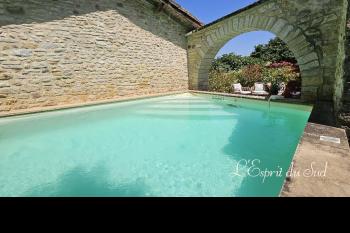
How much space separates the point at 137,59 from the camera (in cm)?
948

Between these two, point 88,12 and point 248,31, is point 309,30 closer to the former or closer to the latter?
point 248,31

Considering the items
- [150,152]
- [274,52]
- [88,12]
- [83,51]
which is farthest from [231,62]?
[150,152]

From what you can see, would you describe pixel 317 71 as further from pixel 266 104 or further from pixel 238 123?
pixel 238 123

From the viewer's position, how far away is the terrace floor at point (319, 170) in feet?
5.50

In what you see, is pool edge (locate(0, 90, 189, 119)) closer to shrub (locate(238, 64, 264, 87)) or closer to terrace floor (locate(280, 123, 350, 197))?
shrub (locate(238, 64, 264, 87))

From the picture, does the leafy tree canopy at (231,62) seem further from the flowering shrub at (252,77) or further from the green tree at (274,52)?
the flowering shrub at (252,77)

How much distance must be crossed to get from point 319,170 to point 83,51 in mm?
7653

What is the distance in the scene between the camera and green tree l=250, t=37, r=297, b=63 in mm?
18000

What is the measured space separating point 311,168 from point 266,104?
4.79 metres

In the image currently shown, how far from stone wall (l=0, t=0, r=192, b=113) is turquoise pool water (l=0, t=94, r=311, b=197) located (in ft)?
4.45

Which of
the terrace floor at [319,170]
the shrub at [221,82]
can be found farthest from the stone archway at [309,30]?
the shrub at [221,82]

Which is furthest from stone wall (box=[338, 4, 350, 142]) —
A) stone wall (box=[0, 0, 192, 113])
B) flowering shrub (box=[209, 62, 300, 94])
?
flowering shrub (box=[209, 62, 300, 94])

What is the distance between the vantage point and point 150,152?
3.58 m
